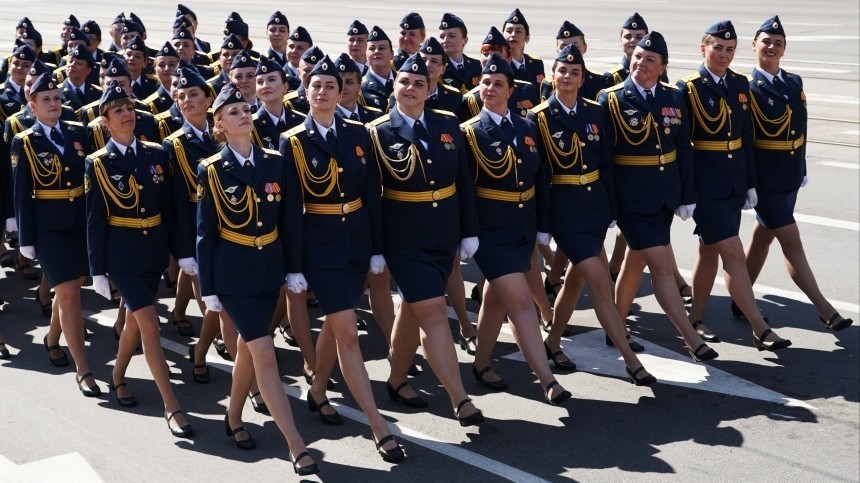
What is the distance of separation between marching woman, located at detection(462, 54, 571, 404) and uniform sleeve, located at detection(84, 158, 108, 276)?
235cm

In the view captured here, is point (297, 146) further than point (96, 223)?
No

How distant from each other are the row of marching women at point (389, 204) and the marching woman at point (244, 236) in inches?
0.5

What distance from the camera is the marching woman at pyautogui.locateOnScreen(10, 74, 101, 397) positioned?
863cm

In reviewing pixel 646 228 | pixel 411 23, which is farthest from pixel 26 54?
pixel 646 228

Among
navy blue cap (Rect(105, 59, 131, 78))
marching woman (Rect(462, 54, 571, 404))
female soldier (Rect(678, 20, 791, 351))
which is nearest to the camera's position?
marching woman (Rect(462, 54, 571, 404))

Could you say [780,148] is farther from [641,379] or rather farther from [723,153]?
[641,379]

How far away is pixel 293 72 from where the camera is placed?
38.8 ft

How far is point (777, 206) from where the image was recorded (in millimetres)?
9797

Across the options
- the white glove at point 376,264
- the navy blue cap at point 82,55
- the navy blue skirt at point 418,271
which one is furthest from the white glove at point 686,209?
the navy blue cap at point 82,55

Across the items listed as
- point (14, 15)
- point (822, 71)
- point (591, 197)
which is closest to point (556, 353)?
point (591, 197)

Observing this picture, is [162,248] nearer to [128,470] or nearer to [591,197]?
[128,470]

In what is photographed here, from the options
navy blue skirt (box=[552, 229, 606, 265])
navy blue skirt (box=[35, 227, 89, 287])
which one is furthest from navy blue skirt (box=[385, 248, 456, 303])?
navy blue skirt (box=[35, 227, 89, 287])

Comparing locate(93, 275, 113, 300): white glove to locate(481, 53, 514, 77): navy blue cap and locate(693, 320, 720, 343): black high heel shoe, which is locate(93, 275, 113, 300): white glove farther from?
locate(693, 320, 720, 343): black high heel shoe

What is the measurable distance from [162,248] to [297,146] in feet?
4.24
